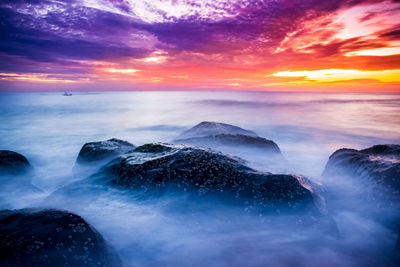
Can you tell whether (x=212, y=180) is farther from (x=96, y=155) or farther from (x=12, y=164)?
(x=12, y=164)

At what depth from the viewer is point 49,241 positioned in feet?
9.05

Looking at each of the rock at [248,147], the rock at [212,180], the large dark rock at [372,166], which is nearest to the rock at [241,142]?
the rock at [248,147]

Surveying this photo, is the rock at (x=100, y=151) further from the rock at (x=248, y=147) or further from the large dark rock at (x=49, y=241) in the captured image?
the large dark rock at (x=49, y=241)

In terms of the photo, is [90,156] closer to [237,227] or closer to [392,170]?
[237,227]

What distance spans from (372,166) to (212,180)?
3410mm

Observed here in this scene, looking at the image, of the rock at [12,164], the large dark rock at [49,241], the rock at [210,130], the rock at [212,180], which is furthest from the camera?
the rock at [210,130]

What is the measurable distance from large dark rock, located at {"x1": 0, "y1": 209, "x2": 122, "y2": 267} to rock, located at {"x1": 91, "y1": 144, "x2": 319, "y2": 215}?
1726 millimetres

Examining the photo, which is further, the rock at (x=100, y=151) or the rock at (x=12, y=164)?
the rock at (x=100, y=151)

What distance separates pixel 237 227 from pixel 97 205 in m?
2.84

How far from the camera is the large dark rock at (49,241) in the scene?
2.61 metres

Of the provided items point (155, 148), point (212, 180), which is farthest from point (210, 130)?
point (212, 180)

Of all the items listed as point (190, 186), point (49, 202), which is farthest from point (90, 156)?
point (190, 186)

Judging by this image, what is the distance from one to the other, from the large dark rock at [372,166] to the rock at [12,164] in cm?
894

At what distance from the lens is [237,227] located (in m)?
3.88
